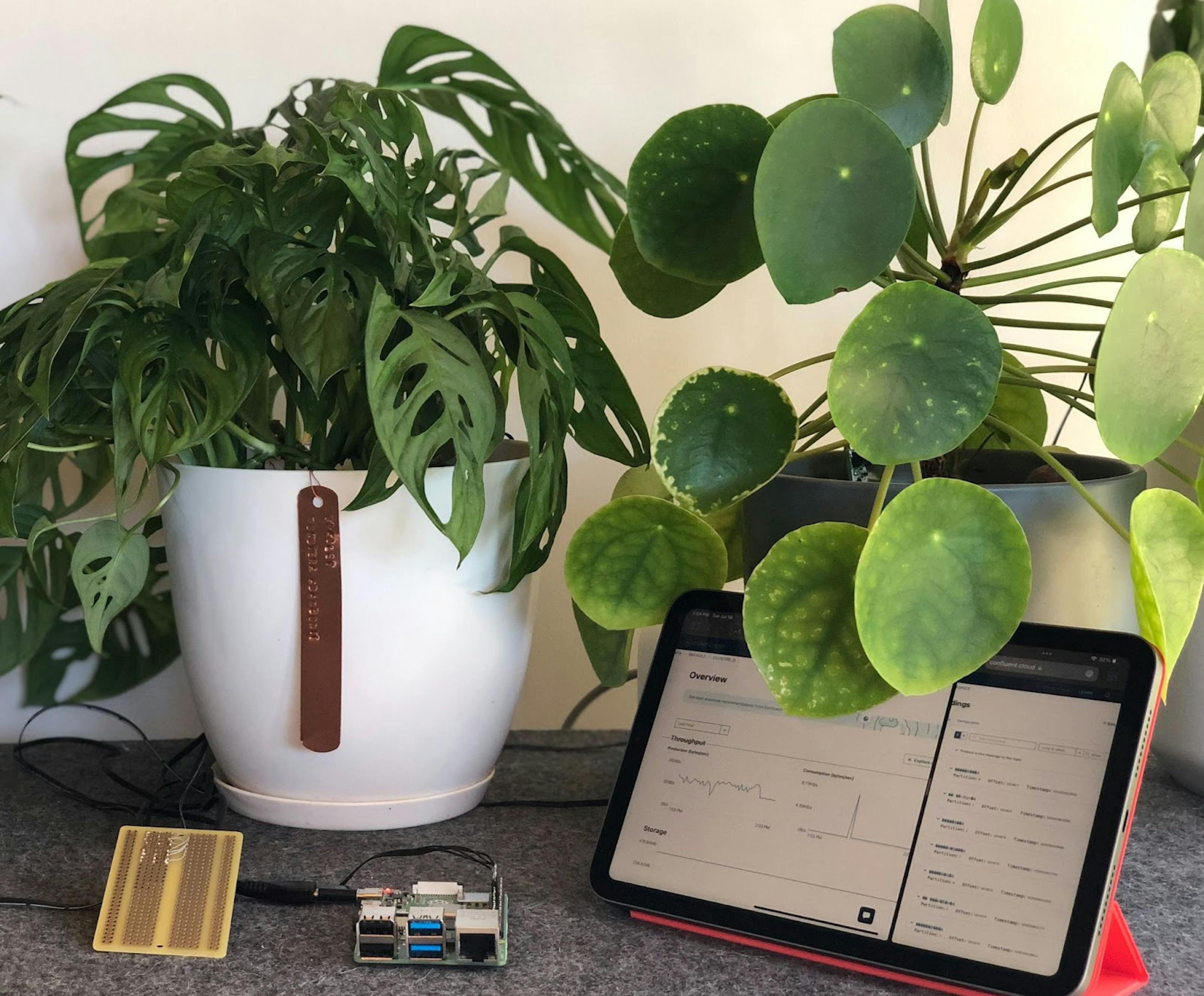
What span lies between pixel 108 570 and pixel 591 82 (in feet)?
1.96

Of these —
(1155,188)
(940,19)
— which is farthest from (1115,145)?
(940,19)

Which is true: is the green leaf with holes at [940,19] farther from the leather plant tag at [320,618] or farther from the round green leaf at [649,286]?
the leather plant tag at [320,618]

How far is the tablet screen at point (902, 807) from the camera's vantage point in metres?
0.52

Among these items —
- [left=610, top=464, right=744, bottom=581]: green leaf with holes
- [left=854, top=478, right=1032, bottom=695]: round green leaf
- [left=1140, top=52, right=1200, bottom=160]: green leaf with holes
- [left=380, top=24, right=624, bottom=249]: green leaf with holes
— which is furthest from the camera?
[left=380, top=24, right=624, bottom=249]: green leaf with holes

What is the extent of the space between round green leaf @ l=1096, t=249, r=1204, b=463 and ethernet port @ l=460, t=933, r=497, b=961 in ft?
1.28

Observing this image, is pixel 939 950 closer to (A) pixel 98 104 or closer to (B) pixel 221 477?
(B) pixel 221 477

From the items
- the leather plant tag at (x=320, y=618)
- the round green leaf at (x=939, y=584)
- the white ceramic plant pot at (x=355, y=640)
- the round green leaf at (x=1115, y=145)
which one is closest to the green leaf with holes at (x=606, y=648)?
the white ceramic plant pot at (x=355, y=640)

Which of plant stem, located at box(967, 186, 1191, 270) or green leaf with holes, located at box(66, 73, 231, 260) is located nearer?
plant stem, located at box(967, 186, 1191, 270)

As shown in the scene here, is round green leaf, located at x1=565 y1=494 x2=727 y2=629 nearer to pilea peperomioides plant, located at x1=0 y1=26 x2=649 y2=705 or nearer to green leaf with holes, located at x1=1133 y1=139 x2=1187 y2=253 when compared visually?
pilea peperomioides plant, located at x1=0 y1=26 x2=649 y2=705

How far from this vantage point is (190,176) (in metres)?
0.62

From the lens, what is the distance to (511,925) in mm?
596

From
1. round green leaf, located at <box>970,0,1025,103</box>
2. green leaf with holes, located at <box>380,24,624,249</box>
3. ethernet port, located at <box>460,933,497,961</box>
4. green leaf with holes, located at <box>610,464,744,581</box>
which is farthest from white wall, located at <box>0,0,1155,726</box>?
ethernet port, located at <box>460,933,497,961</box>

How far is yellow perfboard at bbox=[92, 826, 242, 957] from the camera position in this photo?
57 centimetres

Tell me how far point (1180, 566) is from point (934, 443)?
17 cm
